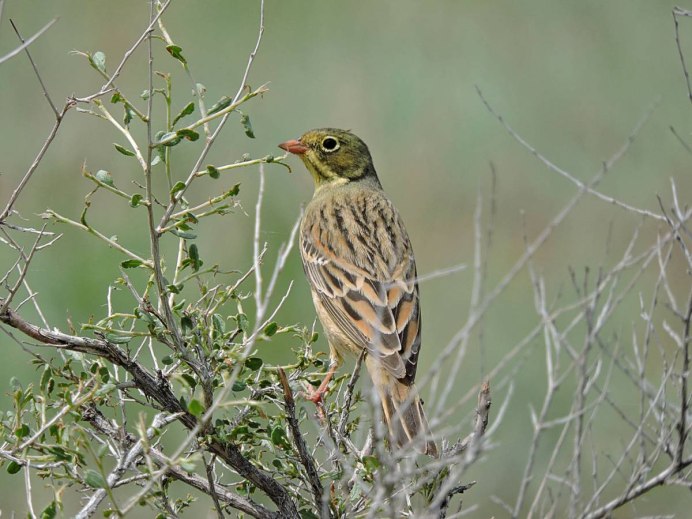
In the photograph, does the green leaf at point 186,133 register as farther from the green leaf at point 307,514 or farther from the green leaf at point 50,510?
the green leaf at point 307,514

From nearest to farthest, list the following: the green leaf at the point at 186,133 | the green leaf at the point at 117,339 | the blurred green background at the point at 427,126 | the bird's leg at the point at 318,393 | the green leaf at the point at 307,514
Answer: the green leaf at the point at 186,133 < the green leaf at the point at 117,339 < the green leaf at the point at 307,514 < the bird's leg at the point at 318,393 < the blurred green background at the point at 427,126

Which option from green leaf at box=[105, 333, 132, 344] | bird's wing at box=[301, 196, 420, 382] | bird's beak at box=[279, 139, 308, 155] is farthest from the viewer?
bird's beak at box=[279, 139, 308, 155]

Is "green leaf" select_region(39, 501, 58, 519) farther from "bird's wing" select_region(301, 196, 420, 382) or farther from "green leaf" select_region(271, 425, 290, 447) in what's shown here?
"bird's wing" select_region(301, 196, 420, 382)

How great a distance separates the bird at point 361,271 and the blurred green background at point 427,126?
112cm

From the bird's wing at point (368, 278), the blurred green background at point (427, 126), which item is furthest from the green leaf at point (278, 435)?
the blurred green background at point (427, 126)

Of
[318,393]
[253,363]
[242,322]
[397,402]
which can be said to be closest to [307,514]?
[253,363]

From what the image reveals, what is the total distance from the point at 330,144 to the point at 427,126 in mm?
3373

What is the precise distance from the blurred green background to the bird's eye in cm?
116

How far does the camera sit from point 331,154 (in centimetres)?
742

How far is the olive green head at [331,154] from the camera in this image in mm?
7375

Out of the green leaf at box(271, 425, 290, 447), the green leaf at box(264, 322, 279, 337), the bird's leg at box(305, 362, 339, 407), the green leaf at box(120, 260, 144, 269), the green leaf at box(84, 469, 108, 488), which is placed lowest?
the bird's leg at box(305, 362, 339, 407)

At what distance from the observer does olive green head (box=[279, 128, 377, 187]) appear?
290 inches

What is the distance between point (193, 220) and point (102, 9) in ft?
26.5

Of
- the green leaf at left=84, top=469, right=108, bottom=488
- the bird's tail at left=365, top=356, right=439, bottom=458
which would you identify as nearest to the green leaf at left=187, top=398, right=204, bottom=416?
the green leaf at left=84, top=469, right=108, bottom=488
